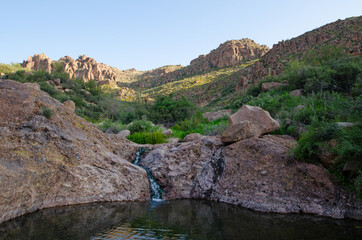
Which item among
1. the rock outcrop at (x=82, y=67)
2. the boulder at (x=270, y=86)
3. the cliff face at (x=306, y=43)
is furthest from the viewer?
the rock outcrop at (x=82, y=67)

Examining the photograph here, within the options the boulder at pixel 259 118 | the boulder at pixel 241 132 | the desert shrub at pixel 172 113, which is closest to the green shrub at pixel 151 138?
the boulder at pixel 259 118

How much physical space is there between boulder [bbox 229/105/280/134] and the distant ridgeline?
63.4ft

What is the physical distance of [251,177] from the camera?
6.00 meters

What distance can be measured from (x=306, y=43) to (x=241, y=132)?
35.7 metres

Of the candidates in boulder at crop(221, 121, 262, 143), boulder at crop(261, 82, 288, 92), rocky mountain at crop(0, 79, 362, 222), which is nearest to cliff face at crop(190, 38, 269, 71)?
boulder at crop(261, 82, 288, 92)

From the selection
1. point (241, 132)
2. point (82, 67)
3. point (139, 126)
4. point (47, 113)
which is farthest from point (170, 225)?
point (82, 67)

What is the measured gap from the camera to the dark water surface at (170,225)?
3.65 metres

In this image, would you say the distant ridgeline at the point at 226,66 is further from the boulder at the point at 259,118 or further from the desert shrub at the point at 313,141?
the desert shrub at the point at 313,141

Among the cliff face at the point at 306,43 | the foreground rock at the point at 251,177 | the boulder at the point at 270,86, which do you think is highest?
the cliff face at the point at 306,43

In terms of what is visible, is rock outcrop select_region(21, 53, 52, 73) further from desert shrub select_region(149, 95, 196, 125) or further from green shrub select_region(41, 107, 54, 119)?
green shrub select_region(41, 107, 54, 119)

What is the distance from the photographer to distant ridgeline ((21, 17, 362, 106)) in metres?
31.8

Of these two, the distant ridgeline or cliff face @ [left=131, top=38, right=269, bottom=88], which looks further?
cliff face @ [left=131, top=38, right=269, bottom=88]

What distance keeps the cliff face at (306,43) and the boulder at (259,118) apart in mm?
22673

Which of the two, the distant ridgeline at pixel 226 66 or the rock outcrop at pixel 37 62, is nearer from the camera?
the distant ridgeline at pixel 226 66
